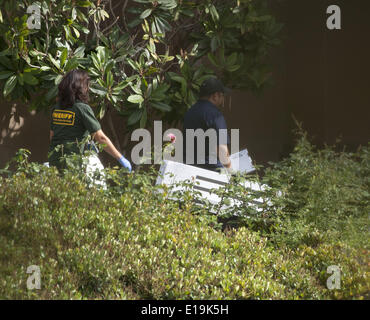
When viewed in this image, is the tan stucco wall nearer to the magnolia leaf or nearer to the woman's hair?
the magnolia leaf

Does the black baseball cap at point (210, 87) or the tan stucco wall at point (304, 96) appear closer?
the black baseball cap at point (210, 87)

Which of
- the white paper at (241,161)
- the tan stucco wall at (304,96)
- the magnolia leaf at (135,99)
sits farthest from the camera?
the tan stucco wall at (304,96)

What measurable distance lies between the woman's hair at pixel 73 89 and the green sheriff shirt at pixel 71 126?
0.14 ft

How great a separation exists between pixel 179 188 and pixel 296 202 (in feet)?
3.21

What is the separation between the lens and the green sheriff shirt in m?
4.61

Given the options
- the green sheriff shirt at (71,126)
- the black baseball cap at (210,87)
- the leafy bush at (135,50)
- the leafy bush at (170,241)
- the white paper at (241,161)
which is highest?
the leafy bush at (135,50)

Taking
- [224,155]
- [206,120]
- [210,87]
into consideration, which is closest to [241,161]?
[224,155]

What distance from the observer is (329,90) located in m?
8.20

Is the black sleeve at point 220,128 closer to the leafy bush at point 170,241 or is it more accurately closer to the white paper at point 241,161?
the white paper at point 241,161

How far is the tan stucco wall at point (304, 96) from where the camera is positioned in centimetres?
736

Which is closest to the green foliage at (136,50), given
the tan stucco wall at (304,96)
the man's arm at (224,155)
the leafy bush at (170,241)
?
the tan stucco wall at (304,96)

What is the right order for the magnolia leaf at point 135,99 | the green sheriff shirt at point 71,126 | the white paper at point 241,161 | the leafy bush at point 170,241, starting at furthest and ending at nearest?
the magnolia leaf at point 135,99 → the white paper at point 241,161 → the green sheriff shirt at point 71,126 → the leafy bush at point 170,241

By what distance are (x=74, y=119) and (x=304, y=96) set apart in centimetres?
485

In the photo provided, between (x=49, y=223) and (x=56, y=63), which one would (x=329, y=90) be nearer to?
(x=56, y=63)
